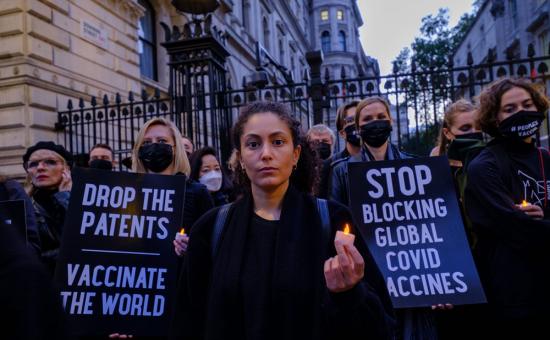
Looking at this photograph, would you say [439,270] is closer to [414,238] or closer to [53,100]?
[414,238]

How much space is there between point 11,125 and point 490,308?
9193mm

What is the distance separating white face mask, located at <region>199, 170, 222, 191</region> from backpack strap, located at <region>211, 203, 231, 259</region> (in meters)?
2.59

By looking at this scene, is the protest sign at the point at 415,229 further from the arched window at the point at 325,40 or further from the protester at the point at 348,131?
the arched window at the point at 325,40

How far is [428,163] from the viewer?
133 inches

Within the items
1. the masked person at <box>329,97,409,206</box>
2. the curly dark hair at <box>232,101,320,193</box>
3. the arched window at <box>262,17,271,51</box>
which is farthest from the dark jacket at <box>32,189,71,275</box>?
the arched window at <box>262,17,271,51</box>

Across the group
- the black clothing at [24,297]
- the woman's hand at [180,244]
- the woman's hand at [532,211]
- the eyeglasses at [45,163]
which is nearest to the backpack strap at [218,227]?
the woman's hand at [180,244]

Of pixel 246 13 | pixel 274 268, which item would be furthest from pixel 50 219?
pixel 246 13

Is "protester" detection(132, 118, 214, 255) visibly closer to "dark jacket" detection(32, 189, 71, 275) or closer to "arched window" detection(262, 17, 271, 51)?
"dark jacket" detection(32, 189, 71, 275)

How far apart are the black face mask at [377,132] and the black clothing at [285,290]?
1.83 metres

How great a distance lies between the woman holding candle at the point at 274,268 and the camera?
181cm

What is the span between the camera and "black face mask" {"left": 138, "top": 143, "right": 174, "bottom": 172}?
3695 millimetres

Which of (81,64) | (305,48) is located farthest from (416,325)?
(305,48)

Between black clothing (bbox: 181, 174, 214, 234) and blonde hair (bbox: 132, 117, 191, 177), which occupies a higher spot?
blonde hair (bbox: 132, 117, 191, 177)

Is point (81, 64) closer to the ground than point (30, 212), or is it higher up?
higher up
